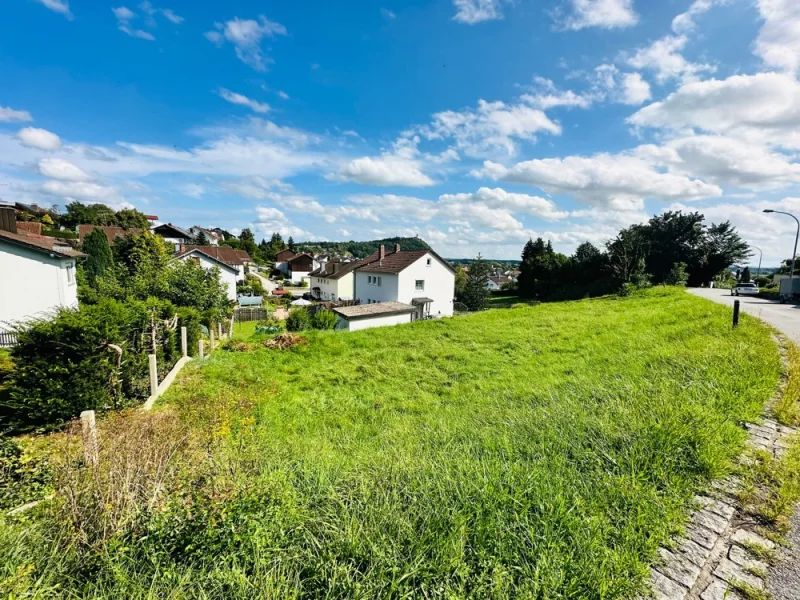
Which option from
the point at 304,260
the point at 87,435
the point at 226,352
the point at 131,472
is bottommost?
the point at 226,352

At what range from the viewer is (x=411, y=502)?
116 inches

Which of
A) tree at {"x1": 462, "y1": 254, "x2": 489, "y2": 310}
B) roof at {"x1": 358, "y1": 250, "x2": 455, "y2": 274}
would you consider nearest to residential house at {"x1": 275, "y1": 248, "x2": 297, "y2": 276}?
roof at {"x1": 358, "y1": 250, "x2": 455, "y2": 274}

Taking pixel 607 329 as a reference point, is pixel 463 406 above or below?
below

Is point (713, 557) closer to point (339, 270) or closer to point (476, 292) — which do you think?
point (476, 292)

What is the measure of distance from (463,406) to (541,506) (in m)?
4.78

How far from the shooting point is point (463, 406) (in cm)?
749

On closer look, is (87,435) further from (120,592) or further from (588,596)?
(588,596)

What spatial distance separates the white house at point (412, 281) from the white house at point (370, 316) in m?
4.98

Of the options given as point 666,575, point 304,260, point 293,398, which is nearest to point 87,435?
point 293,398

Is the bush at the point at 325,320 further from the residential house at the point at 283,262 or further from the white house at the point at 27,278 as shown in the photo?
the residential house at the point at 283,262

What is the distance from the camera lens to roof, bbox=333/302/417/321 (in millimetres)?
20875

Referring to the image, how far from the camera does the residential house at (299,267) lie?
241ft

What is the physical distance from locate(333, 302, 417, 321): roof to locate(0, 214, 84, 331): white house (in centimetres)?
1368

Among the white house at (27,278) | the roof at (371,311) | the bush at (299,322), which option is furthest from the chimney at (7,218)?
the roof at (371,311)
